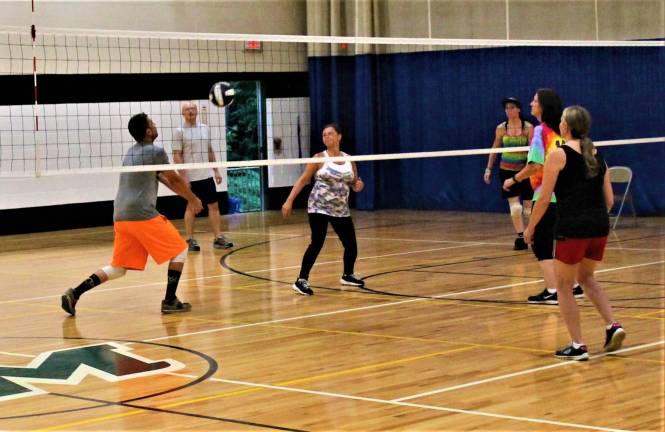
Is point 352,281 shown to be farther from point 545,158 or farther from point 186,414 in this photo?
point 186,414

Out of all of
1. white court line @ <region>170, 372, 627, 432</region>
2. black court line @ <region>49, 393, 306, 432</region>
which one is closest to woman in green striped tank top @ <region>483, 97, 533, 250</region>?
white court line @ <region>170, 372, 627, 432</region>

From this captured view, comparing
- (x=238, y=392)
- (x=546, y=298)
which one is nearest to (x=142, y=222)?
(x=238, y=392)

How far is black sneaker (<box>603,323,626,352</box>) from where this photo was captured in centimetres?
788

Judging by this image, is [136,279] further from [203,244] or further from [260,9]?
[260,9]

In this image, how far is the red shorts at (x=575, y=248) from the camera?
7594 mm

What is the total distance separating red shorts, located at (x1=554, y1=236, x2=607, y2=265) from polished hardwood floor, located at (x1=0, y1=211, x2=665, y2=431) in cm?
65

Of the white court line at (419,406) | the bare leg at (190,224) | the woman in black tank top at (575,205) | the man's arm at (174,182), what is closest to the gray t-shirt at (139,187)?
the man's arm at (174,182)

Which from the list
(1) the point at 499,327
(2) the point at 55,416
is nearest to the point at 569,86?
(1) the point at 499,327

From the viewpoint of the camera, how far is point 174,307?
34.0 feet

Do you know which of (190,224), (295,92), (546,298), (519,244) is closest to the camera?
(546,298)

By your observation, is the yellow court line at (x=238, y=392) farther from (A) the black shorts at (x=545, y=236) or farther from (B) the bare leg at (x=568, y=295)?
(A) the black shorts at (x=545, y=236)

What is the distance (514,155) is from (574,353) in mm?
6656

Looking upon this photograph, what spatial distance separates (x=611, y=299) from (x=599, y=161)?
280 centimetres

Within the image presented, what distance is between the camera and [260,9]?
20.8m
